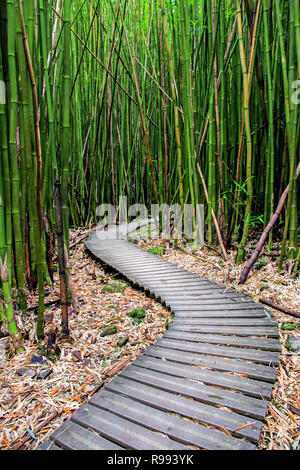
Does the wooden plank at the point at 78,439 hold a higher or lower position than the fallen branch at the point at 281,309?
lower

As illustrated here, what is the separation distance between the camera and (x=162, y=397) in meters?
0.71

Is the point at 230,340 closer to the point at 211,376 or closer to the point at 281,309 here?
the point at 211,376

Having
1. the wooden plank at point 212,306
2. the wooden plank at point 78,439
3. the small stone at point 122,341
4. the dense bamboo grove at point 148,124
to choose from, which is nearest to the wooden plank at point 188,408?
the wooden plank at point 78,439

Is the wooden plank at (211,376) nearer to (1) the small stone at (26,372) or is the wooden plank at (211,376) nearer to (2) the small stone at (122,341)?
(2) the small stone at (122,341)

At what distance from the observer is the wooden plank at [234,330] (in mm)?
953

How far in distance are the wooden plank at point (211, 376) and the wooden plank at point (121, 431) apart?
7.4 inches

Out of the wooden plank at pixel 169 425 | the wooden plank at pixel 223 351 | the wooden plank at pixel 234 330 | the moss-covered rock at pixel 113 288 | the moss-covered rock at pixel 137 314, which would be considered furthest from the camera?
the moss-covered rock at pixel 113 288

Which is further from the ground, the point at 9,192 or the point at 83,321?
the point at 9,192

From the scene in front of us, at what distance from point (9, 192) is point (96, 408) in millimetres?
644

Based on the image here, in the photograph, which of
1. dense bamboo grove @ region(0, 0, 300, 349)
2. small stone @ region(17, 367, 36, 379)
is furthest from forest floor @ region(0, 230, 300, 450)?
dense bamboo grove @ region(0, 0, 300, 349)

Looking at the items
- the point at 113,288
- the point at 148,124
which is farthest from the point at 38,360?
the point at 148,124

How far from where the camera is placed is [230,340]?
94 cm
